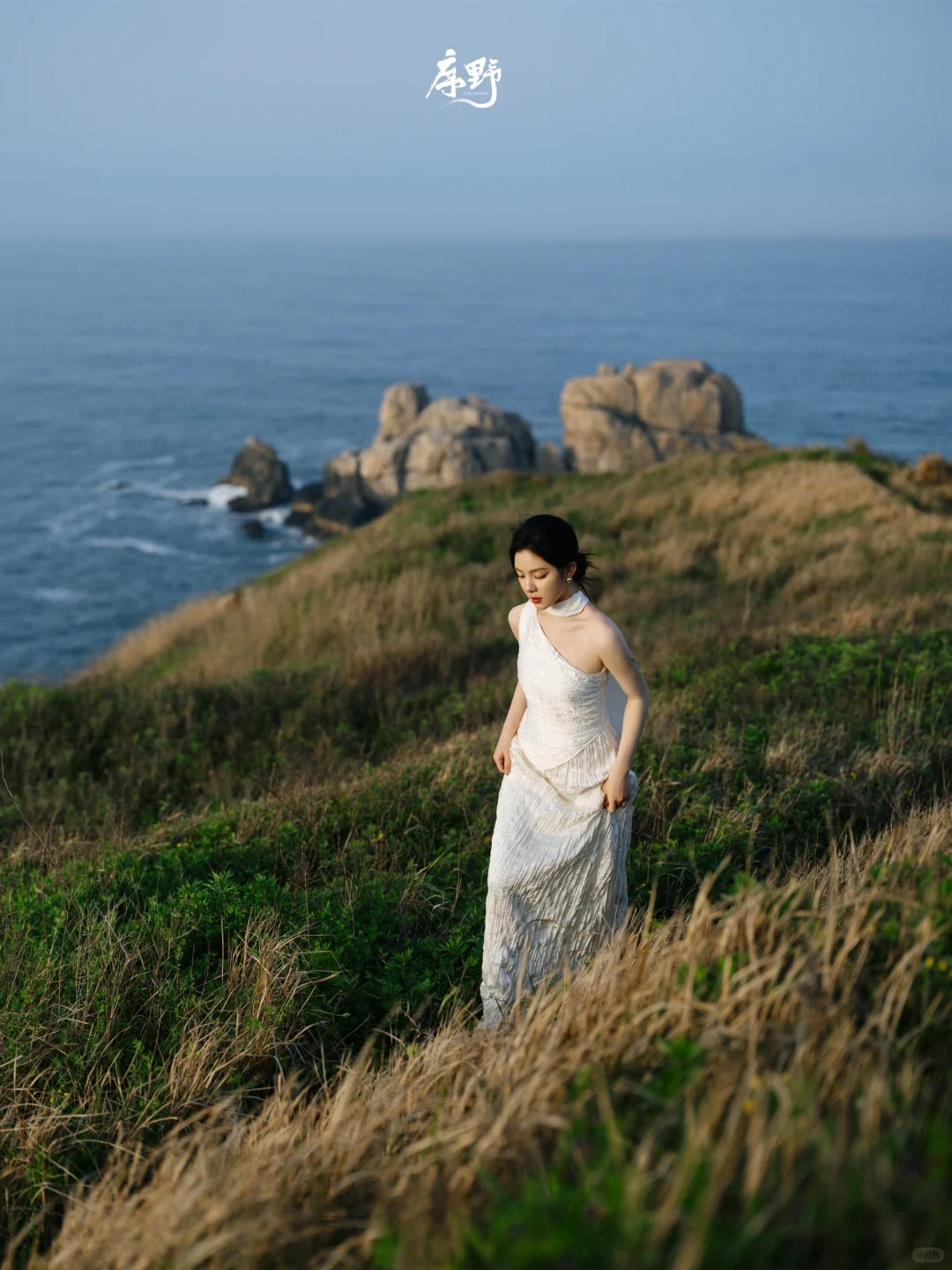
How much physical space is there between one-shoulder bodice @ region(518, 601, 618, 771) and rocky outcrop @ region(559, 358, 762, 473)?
174 feet

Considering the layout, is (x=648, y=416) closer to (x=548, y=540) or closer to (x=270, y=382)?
(x=270, y=382)

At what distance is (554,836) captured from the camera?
15.9 feet

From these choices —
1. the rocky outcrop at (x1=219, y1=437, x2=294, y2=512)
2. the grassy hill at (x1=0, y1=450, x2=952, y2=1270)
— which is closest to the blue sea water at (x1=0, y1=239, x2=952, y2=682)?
the rocky outcrop at (x1=219, y1=437, x2=294, y2=512)

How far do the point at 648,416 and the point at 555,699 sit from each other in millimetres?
56546

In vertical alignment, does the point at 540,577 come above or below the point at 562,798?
above

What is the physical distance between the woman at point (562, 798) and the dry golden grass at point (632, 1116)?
110 cm

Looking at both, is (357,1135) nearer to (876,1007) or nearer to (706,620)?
(876,1007)

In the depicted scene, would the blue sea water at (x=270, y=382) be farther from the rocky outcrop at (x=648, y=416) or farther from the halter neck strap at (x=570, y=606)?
the rocky outcrop at (x=648, y=416)

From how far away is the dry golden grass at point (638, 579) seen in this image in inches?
507

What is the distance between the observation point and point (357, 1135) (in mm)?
3008

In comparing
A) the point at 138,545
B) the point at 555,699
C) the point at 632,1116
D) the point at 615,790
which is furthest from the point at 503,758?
the point at 138,545

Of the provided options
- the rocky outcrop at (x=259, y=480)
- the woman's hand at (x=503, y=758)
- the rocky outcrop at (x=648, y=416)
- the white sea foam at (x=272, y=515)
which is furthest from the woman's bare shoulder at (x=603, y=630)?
the rocky outcrop at (x=259, y=480)

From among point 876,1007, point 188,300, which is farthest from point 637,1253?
point 188,300

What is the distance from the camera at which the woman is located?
4617 millimetres
